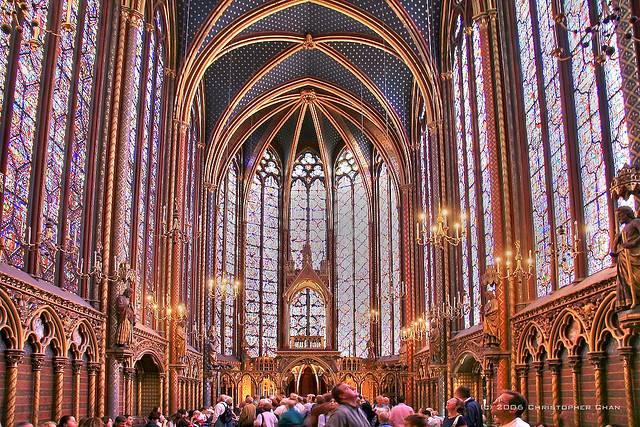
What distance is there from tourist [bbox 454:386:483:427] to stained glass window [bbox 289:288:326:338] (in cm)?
2880

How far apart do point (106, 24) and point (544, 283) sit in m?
12.9

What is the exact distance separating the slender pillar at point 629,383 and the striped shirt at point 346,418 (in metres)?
7.35

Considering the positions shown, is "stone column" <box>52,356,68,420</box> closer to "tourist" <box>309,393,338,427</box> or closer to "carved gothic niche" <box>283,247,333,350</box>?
"tourist" <box>309,393,338,427</box>

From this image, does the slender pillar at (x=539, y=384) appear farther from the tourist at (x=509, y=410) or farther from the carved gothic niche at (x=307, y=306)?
the carved gothic niche at (x=307, y=306)

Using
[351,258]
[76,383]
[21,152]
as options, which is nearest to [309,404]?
[76,383]

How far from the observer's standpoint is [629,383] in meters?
11.7

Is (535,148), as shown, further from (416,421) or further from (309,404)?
(416,421)

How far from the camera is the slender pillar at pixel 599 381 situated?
12898 mm

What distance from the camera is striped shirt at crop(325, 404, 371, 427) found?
5.77 meters

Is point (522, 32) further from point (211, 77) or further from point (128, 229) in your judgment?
point (211, 77)

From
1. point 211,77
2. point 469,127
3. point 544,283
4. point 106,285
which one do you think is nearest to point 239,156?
point 211,77

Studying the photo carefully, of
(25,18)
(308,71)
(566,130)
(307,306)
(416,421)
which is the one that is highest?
(308,71)

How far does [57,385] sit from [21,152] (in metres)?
4.75

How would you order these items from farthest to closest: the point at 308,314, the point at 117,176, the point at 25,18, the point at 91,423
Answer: the point at 308,314 < the point at 117,176 < the point at 25,18 < the point at 91,423
